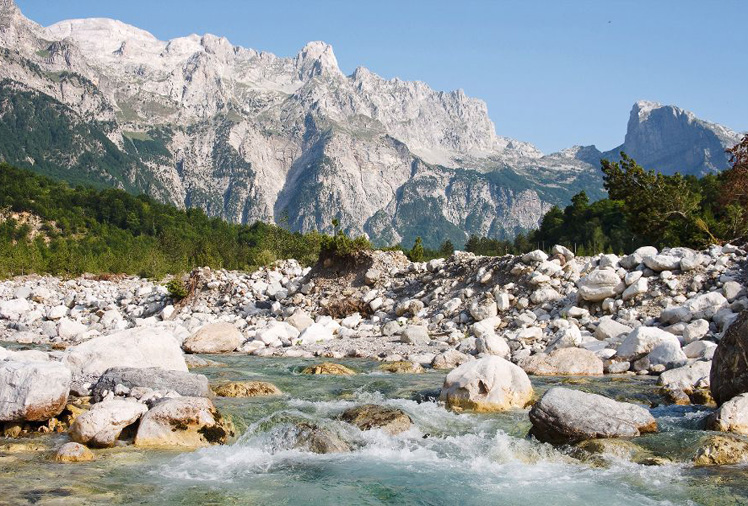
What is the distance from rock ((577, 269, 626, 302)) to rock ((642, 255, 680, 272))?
151 cm

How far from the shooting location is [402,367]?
18.1m

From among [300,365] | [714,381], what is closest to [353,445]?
[714,381]

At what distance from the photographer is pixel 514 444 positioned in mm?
9789

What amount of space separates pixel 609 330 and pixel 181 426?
1536cm

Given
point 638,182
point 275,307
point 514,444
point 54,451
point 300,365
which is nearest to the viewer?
point 54,451

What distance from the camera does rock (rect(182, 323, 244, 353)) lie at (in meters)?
24.5

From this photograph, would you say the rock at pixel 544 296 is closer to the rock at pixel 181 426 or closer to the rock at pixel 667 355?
the rock at pixel 667 355

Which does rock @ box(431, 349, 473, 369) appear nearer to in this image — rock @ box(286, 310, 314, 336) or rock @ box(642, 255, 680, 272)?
rock @ box(642, 255, 680, 272)

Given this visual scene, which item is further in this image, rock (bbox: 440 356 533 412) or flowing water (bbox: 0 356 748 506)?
rock (bbox: 440 356 533 412)

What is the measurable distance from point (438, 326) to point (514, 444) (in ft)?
55.2

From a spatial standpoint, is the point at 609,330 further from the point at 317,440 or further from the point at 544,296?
the point at 317,440

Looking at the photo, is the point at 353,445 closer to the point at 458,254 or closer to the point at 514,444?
the point at 514,444

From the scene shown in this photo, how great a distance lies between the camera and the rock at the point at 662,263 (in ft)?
77.7

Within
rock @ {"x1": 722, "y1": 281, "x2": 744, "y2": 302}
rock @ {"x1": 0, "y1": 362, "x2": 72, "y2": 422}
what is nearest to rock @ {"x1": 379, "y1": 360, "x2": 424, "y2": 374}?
rock @ {"x1": 0, "y1": 362, "x2": 72, "y2": 422}
